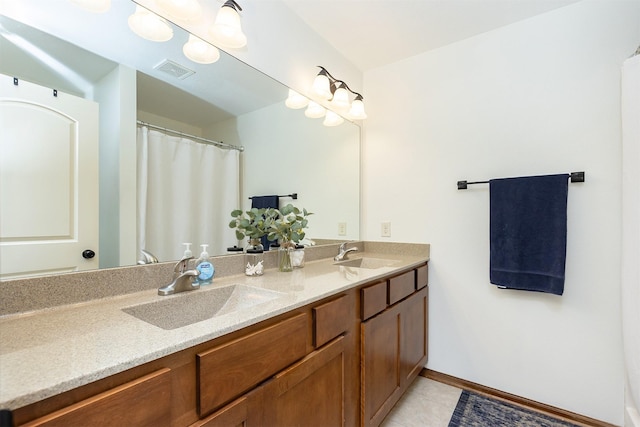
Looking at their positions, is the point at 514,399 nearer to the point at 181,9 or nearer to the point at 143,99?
the point at 143,99

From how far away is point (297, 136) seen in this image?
191cm

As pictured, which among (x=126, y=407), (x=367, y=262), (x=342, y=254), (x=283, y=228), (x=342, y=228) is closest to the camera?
(x=126, y=407)

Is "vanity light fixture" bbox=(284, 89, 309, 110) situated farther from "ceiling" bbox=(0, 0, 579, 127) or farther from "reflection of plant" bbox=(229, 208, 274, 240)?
"reflection of plant" bbox=(229, 208, 274, 240)

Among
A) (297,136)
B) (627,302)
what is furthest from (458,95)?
(627,302)

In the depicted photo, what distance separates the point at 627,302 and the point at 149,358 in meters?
1.97

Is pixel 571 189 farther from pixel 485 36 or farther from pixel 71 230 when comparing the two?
pixel 71 230

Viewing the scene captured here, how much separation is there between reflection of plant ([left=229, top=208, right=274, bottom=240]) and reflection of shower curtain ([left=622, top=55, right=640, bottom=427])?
5.65 feet

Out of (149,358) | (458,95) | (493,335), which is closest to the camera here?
(149,358)

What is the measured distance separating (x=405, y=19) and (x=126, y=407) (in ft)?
7.12

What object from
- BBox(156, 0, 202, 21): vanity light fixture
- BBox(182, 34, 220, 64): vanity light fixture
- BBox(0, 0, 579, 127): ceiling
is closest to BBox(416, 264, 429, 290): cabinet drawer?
BBox(0, 0, 579, 127): ceiling

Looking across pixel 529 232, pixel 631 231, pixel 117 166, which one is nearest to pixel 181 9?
pixel 117 166

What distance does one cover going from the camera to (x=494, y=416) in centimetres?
162

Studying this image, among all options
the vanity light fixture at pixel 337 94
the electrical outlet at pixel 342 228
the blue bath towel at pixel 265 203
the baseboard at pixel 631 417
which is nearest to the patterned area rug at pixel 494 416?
the baseboard at pixel 631 417

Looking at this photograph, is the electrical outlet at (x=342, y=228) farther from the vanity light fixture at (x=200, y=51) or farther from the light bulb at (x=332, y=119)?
the vanity light fixture at (x=200, y=51)
